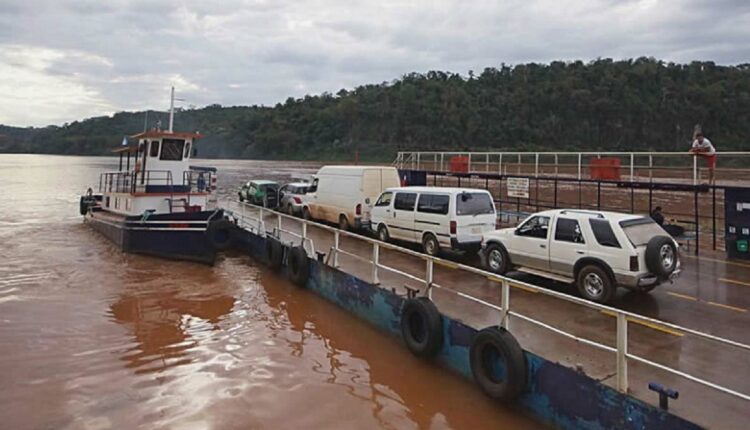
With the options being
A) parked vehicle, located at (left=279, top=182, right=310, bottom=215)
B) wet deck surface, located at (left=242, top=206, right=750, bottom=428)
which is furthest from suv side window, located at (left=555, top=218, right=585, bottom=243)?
parked vehicle, located at (left=279, top=182, right=310, bottom=215)

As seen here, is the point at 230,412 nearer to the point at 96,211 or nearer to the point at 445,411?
the point at 445,411

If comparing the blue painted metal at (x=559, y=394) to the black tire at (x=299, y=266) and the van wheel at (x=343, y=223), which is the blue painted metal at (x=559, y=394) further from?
the van wheel at (x=343, y=223)

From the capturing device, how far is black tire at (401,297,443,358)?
7773 millimetres

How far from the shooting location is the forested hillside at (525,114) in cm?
7081

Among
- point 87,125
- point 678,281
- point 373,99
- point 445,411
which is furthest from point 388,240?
point 87,125

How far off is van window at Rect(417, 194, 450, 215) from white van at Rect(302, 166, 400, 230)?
3.49m

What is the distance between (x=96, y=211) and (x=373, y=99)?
281 ft

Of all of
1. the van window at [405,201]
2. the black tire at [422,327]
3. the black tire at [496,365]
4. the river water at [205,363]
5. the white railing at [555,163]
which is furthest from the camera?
the white railing at [555,163]

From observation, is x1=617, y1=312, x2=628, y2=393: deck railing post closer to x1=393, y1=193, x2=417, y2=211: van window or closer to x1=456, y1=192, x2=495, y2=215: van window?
x1=456, y1=192, x2=495, y2=215: van window

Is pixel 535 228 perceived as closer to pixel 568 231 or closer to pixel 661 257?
pixel 568 231

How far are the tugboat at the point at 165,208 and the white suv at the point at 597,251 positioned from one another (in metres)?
10.5

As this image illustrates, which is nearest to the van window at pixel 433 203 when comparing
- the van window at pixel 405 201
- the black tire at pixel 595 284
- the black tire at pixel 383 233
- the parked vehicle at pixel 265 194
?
the van window at pixel 405 201

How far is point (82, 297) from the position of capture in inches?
497

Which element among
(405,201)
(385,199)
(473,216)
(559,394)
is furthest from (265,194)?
(559,394)
